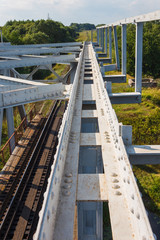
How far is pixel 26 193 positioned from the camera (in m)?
10.4

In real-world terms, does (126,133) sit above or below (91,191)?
above

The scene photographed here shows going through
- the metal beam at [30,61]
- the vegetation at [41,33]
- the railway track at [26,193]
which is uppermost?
the vegetation at [41,33]

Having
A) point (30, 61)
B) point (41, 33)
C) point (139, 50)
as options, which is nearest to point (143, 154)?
point (139, 50)

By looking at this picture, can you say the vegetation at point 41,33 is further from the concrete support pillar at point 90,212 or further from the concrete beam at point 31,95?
the concrete support pillar at point 90,212

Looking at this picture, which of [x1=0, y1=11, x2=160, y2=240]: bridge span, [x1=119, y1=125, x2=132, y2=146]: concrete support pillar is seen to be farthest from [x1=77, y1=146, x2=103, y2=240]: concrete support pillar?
[x1=119, y1=125, x2=132, y2=146]: concrete support pillar

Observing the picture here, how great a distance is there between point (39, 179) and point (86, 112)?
5.41 m

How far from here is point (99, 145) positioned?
5.05 meters

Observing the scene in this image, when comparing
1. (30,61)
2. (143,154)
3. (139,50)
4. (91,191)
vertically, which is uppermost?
(139,50)

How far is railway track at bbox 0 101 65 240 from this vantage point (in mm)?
8406

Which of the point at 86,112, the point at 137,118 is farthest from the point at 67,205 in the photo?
the point at 137,118

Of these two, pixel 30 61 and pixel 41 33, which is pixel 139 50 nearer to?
pixel 30 61

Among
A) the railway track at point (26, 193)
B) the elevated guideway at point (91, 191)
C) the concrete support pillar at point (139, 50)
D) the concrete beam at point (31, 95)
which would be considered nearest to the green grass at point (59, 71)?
the railway track at point (26, 193)

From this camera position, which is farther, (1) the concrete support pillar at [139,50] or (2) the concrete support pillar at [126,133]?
(1) the concrete support pillar at [139,50]

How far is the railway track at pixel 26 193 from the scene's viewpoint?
27.6ft
